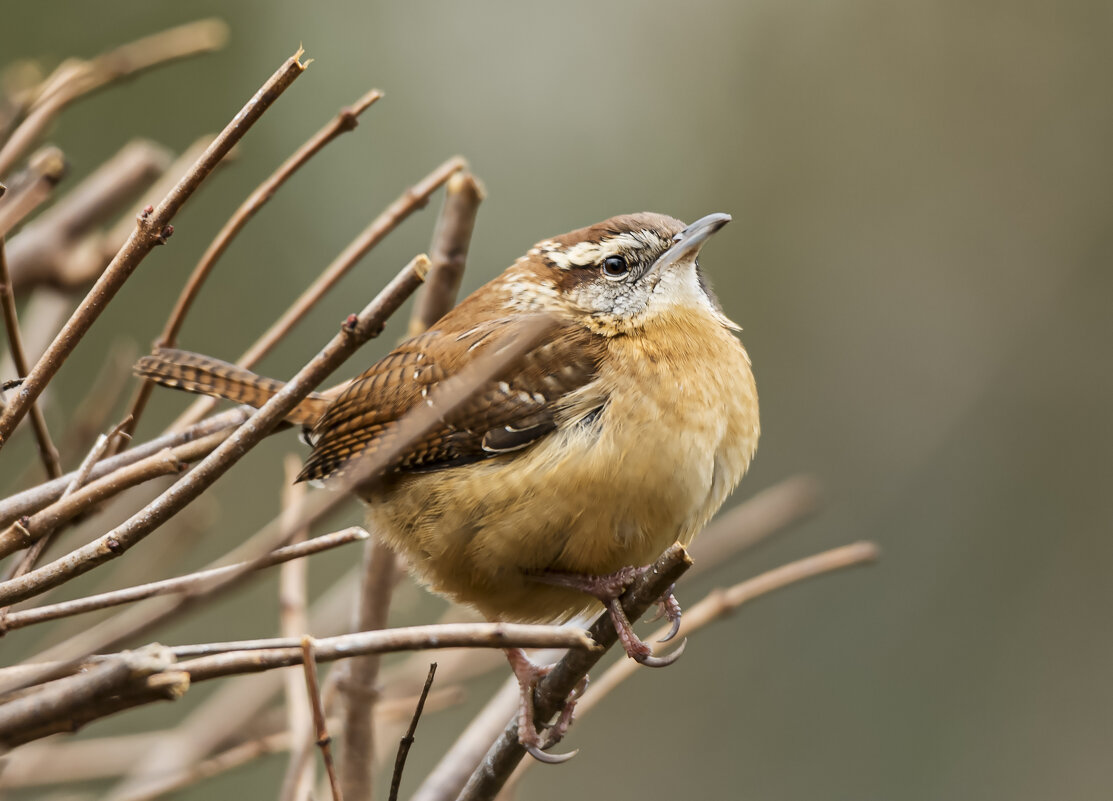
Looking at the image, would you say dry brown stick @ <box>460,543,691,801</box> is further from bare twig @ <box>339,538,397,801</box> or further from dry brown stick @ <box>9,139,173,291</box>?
dry brown stick @ <box>9,139,173,291</box>

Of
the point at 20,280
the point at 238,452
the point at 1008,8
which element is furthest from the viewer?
the point at 1008,8

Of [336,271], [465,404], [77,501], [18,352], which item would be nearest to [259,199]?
[336,271]

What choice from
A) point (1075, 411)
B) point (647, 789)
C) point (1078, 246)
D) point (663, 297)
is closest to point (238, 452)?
point (663, 297)

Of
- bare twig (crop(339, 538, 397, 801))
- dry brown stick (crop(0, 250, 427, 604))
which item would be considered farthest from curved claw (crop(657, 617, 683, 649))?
dry brown stick (crop(0, 250, 427, 604))

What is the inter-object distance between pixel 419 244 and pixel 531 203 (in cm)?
98

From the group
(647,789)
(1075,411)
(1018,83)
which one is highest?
(1018,83)

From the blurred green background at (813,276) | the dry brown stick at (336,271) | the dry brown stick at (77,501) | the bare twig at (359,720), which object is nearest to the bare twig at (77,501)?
the dry brown stick at (77,501)

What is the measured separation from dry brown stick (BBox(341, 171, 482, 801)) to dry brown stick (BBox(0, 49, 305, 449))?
87 centimetres

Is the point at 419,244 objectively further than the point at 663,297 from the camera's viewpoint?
Yes

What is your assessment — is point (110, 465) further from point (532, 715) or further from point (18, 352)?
point (532, 715)

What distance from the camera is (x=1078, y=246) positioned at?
629 centimetres

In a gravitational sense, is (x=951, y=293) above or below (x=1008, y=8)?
below

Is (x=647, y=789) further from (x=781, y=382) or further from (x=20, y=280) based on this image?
(x=20, y=280)

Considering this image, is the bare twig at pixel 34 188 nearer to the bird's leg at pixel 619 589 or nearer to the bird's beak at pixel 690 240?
the bird's leg at pixel 619 589
